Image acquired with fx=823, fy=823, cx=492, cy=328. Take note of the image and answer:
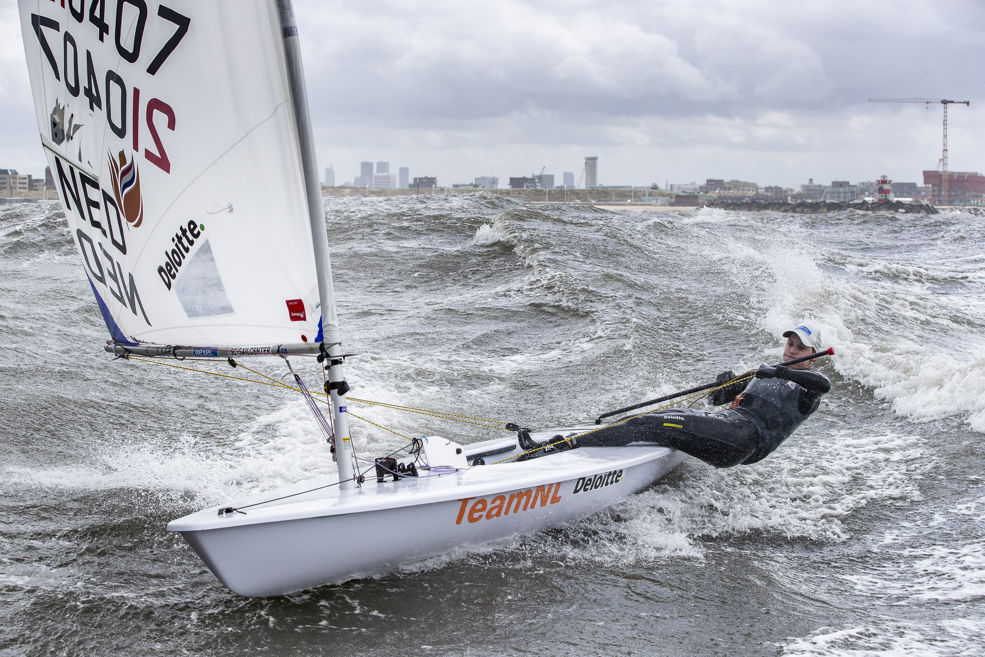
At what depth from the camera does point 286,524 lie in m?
3.57

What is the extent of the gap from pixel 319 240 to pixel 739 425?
9.11 feet

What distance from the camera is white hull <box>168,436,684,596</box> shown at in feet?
11.6

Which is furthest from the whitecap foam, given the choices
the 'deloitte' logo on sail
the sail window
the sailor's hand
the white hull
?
the 'deloitte' logo on sail

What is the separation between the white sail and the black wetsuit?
2.19m

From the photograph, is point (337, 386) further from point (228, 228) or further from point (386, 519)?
point (228, 228)

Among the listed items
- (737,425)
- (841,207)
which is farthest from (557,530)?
(841,207)

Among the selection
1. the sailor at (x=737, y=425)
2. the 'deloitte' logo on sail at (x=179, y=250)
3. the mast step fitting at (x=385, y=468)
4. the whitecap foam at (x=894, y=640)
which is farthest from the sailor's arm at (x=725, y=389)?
the 'deloitte' logo on sail at (x=179, y=250)

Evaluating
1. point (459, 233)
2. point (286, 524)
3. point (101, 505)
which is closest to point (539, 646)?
point (286, 524)

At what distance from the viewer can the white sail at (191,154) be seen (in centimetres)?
349

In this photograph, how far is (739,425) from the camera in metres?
4.95

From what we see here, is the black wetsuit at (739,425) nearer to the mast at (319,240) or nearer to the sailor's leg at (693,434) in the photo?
the sailor's leg at (693,434)

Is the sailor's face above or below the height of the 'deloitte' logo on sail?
below

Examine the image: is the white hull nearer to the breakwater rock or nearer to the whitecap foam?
the whitecap foam

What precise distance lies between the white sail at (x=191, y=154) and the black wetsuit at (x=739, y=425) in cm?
219
